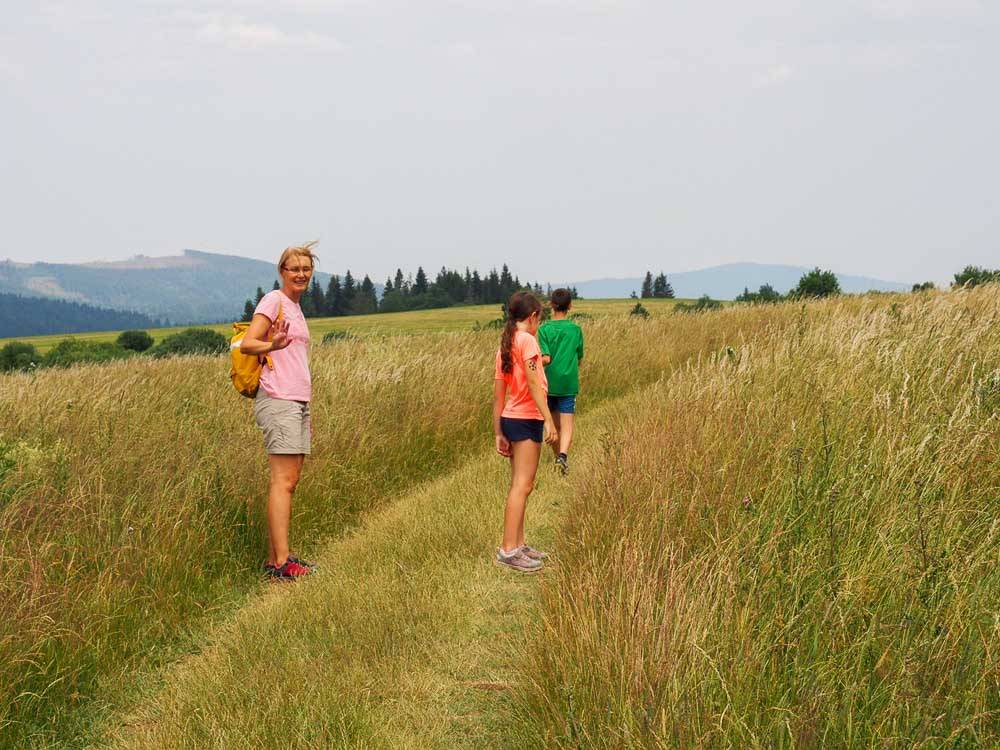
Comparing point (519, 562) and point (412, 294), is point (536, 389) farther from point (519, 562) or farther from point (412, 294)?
point (412, 294)

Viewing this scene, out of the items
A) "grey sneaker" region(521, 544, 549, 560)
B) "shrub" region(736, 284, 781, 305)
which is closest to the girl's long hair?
"grey sneaker" region(521, 544, 549, 560)

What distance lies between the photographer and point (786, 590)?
3162 mm

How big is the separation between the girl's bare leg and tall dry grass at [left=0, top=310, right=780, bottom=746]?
6.41 ft

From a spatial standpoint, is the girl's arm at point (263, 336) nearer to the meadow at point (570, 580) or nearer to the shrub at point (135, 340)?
the meadow at point (570, 580)

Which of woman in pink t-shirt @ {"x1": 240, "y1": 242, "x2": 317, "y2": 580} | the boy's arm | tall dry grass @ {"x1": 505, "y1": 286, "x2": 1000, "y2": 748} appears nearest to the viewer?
tall dry grass @ {"x1": 505, "y1": 286, "x2": 1000, "y2": 748}

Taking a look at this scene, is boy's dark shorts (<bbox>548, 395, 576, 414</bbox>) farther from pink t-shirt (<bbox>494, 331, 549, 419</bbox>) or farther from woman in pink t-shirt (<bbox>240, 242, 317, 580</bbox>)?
woman in pink t-shirt (<bbox>240, 242, 317, 580</bbox>)

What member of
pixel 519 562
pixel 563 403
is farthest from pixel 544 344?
pixel 519 562

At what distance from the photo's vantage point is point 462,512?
6.59 metres

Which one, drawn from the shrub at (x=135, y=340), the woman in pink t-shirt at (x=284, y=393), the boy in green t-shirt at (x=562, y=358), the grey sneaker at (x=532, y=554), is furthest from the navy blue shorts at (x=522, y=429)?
the shrub at (x=135, y=340)

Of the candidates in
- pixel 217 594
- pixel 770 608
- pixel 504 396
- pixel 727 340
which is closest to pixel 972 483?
pixel 770 608

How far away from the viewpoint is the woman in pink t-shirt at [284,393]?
5.52m

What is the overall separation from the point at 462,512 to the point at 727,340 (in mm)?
10959

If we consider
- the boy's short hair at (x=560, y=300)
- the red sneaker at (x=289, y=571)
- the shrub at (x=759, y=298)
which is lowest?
the red sneaker at (x=289, y=571)

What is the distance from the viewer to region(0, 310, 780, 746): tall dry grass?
Result: 13.5 ft
